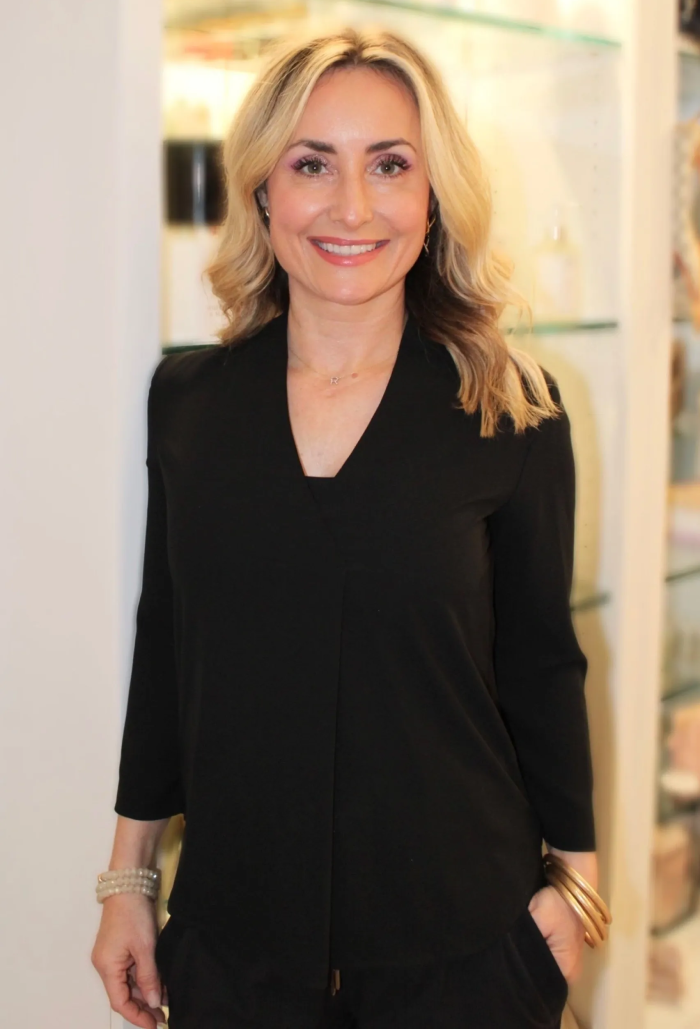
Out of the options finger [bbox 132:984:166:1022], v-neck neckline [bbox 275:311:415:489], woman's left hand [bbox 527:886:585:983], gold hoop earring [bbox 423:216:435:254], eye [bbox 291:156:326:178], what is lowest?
finger [bbox 132:984:166:1022]

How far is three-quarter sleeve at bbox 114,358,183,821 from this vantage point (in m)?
1.25

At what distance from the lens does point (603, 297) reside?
71.0 inches

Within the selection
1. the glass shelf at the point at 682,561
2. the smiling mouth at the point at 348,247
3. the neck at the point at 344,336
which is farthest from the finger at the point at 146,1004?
the glass shelf at the point at 682,561

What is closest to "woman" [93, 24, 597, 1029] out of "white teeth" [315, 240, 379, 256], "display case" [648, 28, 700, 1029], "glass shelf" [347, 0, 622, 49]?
"white teeth" [315, 240, 379, 256]

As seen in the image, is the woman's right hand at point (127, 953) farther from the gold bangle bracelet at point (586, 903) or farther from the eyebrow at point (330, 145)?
the eyebrow at point (330, 145)

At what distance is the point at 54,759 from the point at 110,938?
20cm

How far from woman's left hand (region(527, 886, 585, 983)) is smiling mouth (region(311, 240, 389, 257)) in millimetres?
703

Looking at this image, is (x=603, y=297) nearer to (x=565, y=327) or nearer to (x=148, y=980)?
(x=565, y=327)

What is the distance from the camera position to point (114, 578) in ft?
4.10

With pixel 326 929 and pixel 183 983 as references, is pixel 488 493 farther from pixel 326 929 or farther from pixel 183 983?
pixel 183 983

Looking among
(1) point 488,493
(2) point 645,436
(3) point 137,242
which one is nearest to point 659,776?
(2) point 645,436

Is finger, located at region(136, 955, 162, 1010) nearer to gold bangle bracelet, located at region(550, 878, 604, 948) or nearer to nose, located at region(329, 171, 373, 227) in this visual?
gold bangle bracelet, located at region(550, 878, 604, 948)

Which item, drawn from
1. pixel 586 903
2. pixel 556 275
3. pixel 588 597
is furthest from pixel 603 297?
pixel 586 903

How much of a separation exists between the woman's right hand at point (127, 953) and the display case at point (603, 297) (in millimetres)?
863
